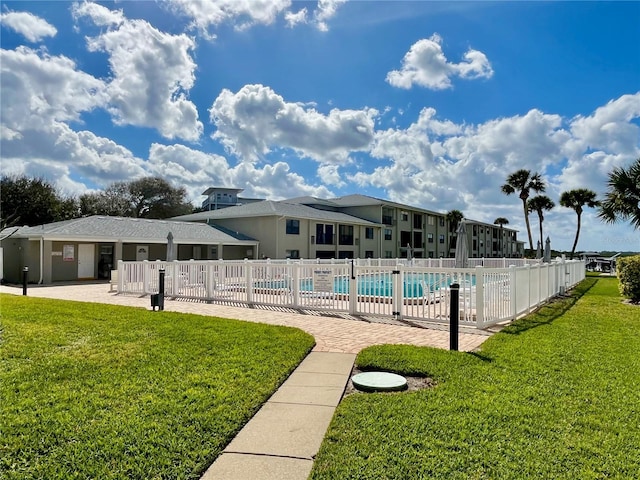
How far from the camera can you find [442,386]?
456 centimetres

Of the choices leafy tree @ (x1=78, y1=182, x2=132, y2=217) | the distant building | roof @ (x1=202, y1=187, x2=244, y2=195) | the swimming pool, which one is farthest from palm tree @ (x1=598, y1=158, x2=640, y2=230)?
roof @ (x1=202, y1=187, x2=244, y2=195)

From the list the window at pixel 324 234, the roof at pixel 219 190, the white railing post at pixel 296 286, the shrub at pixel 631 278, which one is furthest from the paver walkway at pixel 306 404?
the roof at pixel 219 190

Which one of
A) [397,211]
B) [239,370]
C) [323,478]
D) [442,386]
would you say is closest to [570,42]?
[442,386]

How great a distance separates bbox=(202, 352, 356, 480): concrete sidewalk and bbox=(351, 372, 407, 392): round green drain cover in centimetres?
18

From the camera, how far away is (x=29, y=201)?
38.2 m

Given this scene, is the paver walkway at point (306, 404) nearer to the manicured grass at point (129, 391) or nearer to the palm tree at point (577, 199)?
the manicured grass at point (129, 391)

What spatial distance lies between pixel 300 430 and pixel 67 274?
22.0 m

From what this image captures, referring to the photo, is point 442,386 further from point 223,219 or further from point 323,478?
point 223,219

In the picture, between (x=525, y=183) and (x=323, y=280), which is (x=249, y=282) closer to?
(x=323, y=280)

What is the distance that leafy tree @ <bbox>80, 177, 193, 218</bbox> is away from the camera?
1994 inches

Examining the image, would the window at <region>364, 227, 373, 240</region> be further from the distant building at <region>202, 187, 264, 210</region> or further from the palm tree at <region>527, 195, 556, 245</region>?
the distant building at <region>202, 187, 264, 210</region>

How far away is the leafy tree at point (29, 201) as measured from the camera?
37.2 metres

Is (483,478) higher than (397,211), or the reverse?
(397,211)

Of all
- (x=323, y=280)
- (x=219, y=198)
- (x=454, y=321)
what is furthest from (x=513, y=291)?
(x=219, y=198)
